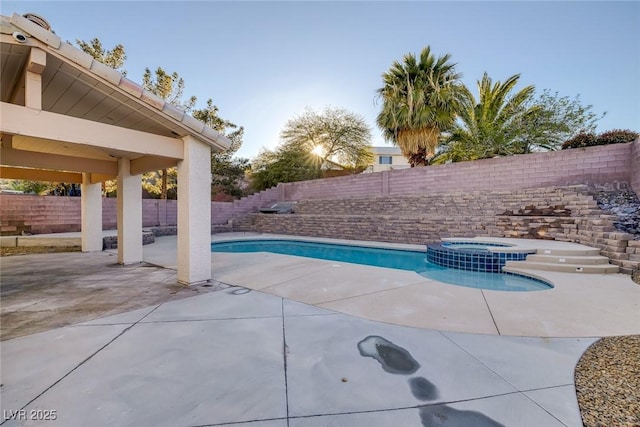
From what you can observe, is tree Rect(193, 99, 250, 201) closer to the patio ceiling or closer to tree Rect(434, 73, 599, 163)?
the patio ceiling

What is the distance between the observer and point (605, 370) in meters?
2.01

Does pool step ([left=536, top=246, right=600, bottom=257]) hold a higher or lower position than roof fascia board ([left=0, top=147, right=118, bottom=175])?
lower

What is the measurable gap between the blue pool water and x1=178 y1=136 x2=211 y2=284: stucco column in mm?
4464

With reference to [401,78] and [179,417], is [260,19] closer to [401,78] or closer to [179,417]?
[401,78]

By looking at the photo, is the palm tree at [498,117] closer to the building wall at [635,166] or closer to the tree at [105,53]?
the building wall at [635,166]

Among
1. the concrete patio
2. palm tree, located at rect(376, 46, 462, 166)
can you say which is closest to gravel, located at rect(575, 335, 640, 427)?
the concrete patio

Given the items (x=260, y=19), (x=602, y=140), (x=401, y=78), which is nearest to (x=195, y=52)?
(x=260, y=19)

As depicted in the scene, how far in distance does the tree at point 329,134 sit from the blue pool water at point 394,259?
1158 centimetres

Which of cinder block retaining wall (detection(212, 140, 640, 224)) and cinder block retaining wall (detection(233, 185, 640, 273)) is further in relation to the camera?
cinder block retaining wall (detection(212, 140, 640, 224))

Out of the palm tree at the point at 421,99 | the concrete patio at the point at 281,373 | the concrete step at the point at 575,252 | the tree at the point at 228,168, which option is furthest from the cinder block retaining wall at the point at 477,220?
the tree at the point at 228,168

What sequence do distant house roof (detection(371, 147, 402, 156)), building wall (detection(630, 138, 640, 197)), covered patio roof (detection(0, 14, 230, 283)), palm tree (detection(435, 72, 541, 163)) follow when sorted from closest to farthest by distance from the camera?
1. covered patio roof (detection(0, 14, 230, 283))
2. building wall (detection(630, 138, 640, 197))
3. palm tree (detection(435, 72, 541, 163))
4. distant house roof (detection(371, 147, 402, 156))

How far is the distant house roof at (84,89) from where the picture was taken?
2945 millimetres

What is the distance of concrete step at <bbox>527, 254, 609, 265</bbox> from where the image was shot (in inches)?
211

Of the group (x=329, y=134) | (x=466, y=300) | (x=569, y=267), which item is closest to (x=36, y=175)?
(x=466, y=300)
